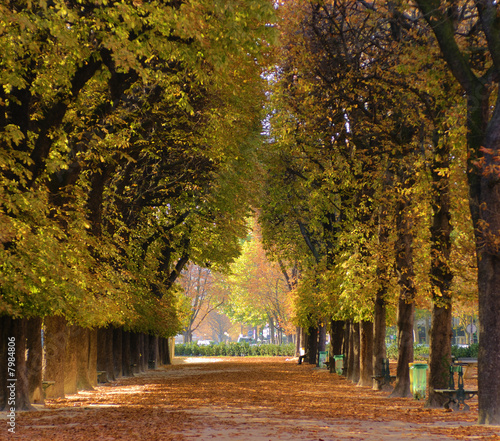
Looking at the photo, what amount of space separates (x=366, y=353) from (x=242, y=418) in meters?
13.0

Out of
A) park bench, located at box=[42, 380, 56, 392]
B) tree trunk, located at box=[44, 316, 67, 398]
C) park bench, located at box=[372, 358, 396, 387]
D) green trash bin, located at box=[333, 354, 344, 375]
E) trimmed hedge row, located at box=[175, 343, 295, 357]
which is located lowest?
trimmed hedge row, located at box=[175, 343, 295, 357]

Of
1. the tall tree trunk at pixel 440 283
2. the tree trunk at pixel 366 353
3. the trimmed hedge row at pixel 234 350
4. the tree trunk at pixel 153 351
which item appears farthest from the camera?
the trimmed hedge row at pixel 234 350

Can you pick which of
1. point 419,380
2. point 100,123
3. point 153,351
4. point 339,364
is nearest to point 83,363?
point 100,123

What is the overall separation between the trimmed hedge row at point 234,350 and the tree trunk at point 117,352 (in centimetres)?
5300

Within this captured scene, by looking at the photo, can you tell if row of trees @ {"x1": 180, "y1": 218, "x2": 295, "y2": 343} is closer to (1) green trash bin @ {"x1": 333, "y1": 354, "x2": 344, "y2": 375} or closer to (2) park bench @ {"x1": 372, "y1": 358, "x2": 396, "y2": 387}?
(1) green trash bin @ {"x1": 333, "y1": 354, "x2": 344, "y2": 375}

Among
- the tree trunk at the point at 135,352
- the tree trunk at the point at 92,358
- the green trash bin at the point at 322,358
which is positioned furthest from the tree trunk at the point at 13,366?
the green trash bin at the point at 322,358

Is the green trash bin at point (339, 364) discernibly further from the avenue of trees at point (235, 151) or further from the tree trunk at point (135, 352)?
the tree trunk at point (135, 352)

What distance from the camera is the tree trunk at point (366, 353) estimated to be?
1070 inches

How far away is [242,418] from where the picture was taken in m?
15.1

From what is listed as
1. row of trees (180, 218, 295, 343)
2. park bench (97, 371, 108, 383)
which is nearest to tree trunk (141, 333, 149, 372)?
park bench (97, 371, 108, 383)

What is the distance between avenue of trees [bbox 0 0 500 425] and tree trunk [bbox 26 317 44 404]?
0.05m

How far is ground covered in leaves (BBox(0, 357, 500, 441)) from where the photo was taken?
12125 millimetres

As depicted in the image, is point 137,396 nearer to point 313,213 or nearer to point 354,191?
point 354,191

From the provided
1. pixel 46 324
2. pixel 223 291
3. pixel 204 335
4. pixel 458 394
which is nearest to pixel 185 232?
pixel 46 324
